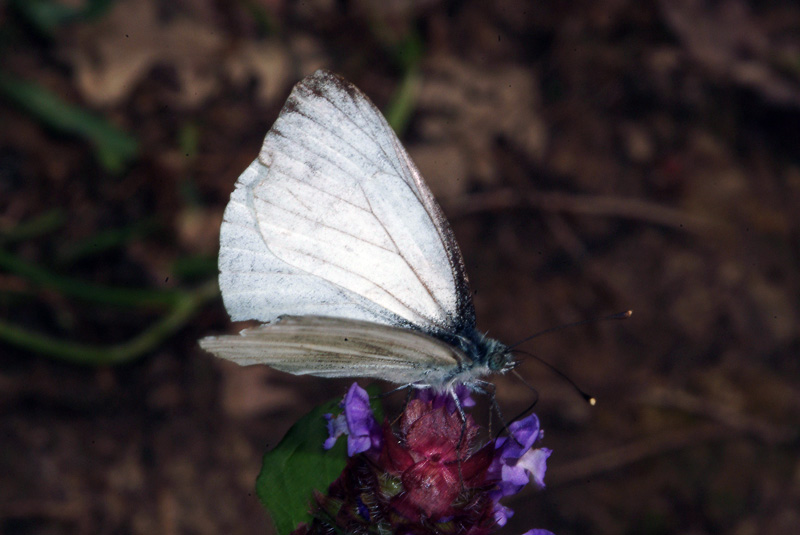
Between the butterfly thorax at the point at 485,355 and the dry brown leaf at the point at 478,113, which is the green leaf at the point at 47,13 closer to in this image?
the dry brown leaf at the point at 478,113

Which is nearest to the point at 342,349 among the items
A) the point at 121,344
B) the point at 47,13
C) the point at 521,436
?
the point at 521,436

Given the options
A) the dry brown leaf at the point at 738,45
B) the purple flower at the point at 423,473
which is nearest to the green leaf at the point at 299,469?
the purple flower at the point at 423,473

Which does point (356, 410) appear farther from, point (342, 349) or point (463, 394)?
point (463, 394)

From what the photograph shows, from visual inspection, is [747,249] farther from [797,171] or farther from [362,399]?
[362,399]

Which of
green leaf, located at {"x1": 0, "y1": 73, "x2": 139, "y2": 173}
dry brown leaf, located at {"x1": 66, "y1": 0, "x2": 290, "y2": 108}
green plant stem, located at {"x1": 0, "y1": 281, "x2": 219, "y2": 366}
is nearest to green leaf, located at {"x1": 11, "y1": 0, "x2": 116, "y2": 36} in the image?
dry brown leaf, located at {"x1": 66, "y1": 0, "x2": 290, "y2": 108}

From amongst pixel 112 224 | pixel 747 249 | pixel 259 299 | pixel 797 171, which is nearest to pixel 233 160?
pixel 112 224

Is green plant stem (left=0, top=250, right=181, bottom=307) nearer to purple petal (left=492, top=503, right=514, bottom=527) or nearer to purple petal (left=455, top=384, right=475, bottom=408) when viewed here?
purple petal (left=455, top=384, right=475, bottom=408)
